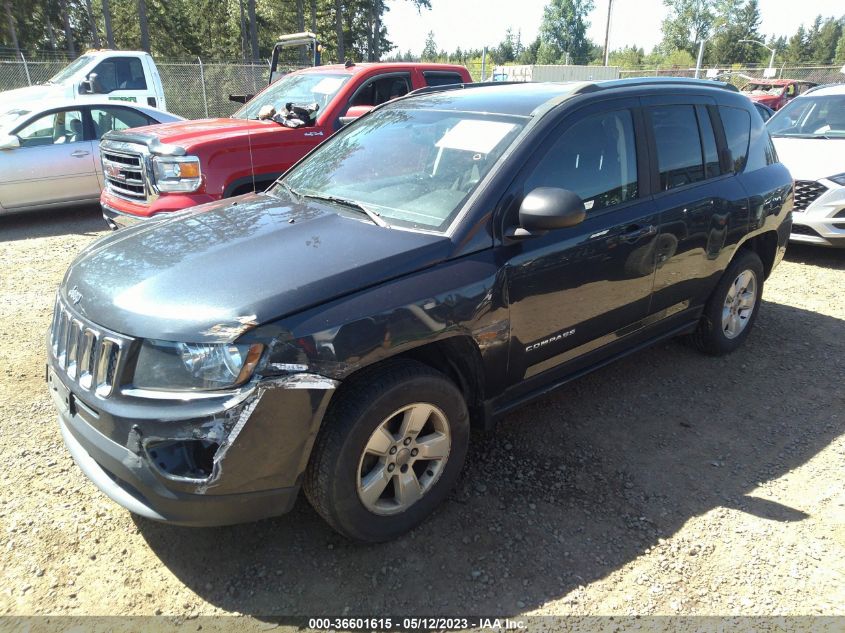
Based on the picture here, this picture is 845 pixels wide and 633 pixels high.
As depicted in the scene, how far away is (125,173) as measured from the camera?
5.96m

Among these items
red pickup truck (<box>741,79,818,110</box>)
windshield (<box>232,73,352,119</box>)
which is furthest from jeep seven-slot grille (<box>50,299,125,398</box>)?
red pickup truck (<box>741,79,818,110</box>)

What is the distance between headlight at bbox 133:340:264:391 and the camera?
2170mm

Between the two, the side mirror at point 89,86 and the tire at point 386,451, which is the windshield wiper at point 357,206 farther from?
the side mirror at point 89,86

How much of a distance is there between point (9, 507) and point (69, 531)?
403 mm

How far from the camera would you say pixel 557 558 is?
8.79 feet

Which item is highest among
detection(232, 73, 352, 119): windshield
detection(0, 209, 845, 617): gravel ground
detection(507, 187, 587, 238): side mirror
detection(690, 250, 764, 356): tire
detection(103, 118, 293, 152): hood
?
detection(232, 73, 352, 119): windshield

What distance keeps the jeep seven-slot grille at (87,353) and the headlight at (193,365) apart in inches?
4.8

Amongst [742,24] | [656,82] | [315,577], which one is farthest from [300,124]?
[742,24]

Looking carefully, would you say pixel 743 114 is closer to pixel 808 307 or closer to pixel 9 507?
pixel 808 307

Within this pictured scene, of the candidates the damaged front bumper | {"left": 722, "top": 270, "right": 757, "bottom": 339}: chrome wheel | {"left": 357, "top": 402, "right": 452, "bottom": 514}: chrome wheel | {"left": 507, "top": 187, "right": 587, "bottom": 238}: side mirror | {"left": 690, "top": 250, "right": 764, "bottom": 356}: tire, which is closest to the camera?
the damaged front bumper

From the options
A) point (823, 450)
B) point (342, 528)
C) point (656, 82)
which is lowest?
point (823, 450)

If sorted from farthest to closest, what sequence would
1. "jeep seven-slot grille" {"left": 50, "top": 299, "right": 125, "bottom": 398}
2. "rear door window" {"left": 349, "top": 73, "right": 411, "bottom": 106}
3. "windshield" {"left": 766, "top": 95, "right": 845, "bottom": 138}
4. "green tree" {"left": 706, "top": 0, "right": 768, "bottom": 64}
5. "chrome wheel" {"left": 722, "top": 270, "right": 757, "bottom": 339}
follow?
"green tree" {"left": 706, "top": 0, "right": 768, "bottom": 64} → "windshield" {"left": 766, "top": 95, "right": 845, "bottom": 138} → "rear door window" {"left": 349, "top": 73, "right": 411, "bottom": 106} → "chrome wheel" {"left": 722, "top": 270, "right": 757, "bottom": 339} → "jeep seven-slot grille" {"left": 50, "top": 299, "right": 125, "bottom": 398}

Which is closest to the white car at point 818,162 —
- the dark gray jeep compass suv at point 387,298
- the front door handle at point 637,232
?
the dark gray jeep compass suv at point 387,298

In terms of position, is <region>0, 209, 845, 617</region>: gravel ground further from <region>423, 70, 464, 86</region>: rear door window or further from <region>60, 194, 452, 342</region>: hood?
<region>423, 70, 464, 86</region>: rear door window
